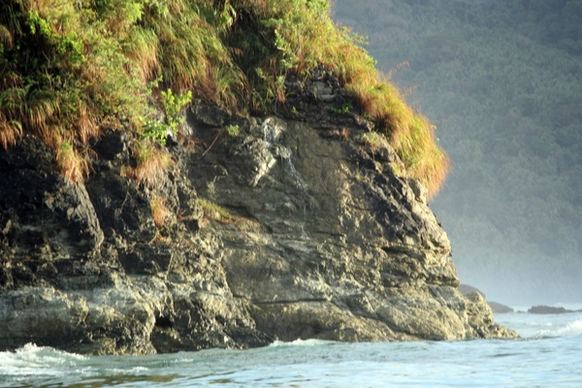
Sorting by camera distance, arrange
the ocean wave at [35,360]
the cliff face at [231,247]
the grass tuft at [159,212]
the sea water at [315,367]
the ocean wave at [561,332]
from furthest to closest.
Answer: the ocean wave at [561,332]
the grass tuft at [159,212]
the cliff face at [231,247]
the ocean wave at [35,360]
the sea water at [315,367]

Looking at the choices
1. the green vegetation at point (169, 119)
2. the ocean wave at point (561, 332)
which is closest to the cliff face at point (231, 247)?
the green vegetation at point (169, 119)

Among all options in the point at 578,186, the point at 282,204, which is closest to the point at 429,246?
the point at 282,204

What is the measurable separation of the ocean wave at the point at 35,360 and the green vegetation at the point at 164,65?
216 cm

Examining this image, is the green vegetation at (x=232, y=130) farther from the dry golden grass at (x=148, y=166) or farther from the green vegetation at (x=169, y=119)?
the dry golden grass at (x=148, y=166)

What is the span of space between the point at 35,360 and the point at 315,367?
2749mm

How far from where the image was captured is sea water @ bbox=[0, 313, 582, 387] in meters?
10.2

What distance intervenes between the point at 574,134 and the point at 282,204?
333 ft

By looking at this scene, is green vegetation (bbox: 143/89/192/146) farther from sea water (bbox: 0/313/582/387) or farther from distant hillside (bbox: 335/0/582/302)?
distant hillside (bbox: 335/0/582/302)

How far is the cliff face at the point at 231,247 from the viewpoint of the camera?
490 inches

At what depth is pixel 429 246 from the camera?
1659cm

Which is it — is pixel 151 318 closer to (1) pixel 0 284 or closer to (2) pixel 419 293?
(1) pixel 0 284

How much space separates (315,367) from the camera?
1159cm

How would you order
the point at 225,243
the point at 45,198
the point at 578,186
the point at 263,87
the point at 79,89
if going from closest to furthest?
1. the point at 45,198
2. the point at 79,89
3. the point at 225,243
4. the point at 263,87
5. the point at 578,186

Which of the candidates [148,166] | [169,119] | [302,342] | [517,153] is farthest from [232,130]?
[517,153]
